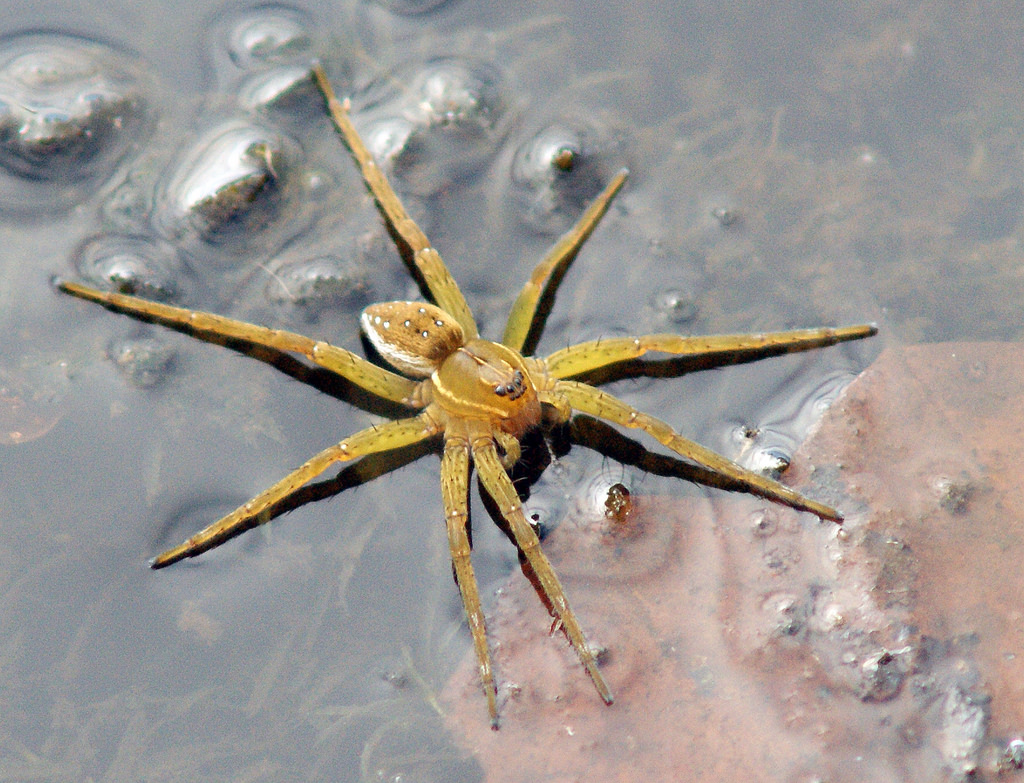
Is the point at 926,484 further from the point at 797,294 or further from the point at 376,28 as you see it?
the point at 376,28

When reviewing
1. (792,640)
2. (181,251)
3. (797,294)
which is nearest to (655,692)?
(792,640)

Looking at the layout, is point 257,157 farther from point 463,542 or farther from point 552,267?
point 463,542

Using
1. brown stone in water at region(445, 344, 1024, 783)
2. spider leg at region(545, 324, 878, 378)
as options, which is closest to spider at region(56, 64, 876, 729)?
spider leg at region(545, 324, 878, 378)

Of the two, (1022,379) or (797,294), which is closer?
(1022,379)

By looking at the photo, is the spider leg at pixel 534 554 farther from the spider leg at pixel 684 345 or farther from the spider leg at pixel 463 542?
the spider leg at pixel 684 345

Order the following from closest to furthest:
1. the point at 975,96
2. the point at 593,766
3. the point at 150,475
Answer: the point at 593,766 → the point at 150,475 → the point at 975,96
